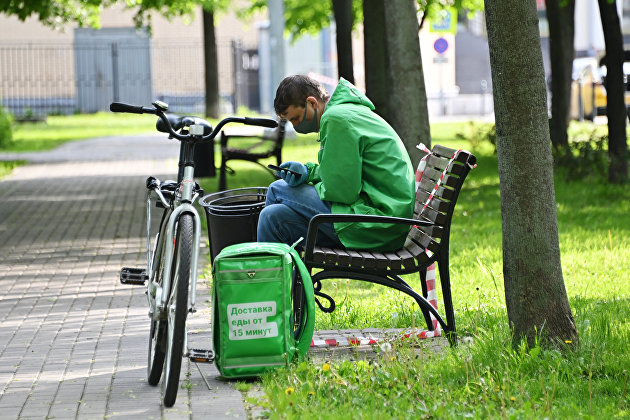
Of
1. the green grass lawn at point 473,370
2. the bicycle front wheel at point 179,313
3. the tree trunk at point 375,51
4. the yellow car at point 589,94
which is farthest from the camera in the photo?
the yellow car at point 589,94

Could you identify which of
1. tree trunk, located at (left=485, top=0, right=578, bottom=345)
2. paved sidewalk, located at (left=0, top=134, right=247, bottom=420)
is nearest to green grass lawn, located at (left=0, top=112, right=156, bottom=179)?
paved sidewalk, located at (left=0, top=134, right=247, bottom=420)

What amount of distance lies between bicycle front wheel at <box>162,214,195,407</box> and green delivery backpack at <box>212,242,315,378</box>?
292mm

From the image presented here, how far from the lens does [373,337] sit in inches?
221

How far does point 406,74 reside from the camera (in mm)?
10359

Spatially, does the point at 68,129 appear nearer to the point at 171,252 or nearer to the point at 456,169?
the point at 456,169

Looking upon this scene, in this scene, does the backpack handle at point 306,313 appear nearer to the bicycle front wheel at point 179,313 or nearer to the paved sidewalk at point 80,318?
the paved sidewalk at point 80,318

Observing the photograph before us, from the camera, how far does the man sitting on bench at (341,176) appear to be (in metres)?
5.39

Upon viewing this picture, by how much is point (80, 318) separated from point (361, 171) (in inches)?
90.8

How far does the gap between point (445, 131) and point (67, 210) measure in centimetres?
1494

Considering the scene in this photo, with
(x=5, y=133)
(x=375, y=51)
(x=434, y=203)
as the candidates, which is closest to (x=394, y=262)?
(x=434, y=203)

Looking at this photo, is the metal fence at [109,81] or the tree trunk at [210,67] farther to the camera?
the metal fence at [109,81]

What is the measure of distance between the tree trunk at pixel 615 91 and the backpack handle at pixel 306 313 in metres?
8.65

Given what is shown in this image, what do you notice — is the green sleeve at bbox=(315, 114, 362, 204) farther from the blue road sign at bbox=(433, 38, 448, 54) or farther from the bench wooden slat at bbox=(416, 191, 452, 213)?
the blue road sign at bbox=(433, 38, 448, 54)

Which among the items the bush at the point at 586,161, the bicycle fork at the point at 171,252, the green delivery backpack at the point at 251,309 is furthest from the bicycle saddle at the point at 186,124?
the bush at the point at 586,161
